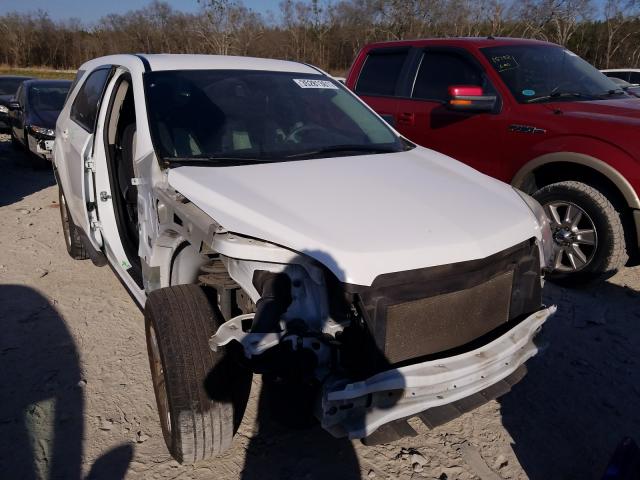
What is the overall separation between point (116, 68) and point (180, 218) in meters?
1.83

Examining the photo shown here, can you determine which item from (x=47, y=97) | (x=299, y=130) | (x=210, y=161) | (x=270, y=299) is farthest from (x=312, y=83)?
(x=47, y=97)

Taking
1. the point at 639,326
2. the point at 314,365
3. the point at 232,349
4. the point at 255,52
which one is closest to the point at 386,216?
the point at 314,365

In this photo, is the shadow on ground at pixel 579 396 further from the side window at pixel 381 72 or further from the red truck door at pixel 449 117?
the side window at pixel 381 72

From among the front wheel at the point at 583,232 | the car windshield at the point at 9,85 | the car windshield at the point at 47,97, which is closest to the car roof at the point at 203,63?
the front wheel at the point at 583,232

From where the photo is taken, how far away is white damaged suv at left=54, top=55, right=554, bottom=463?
1979 millimetres

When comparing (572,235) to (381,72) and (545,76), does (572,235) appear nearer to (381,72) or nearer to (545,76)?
(545,76)

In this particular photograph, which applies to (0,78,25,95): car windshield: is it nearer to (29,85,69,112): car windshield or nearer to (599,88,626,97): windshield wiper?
(29,85,69,112): car windshield

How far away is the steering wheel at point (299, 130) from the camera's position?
3150mm

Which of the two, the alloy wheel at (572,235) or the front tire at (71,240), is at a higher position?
the alloy wheel at (572,235)

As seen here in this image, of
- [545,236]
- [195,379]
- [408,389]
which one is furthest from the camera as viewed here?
[545,236]

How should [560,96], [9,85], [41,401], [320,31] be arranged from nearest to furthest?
1. [41,401]
2. [560,96]
3. [9,85]
4. [320,31]

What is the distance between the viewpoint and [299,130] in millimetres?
3238

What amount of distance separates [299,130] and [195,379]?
5.53 ft

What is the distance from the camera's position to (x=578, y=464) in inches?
101
